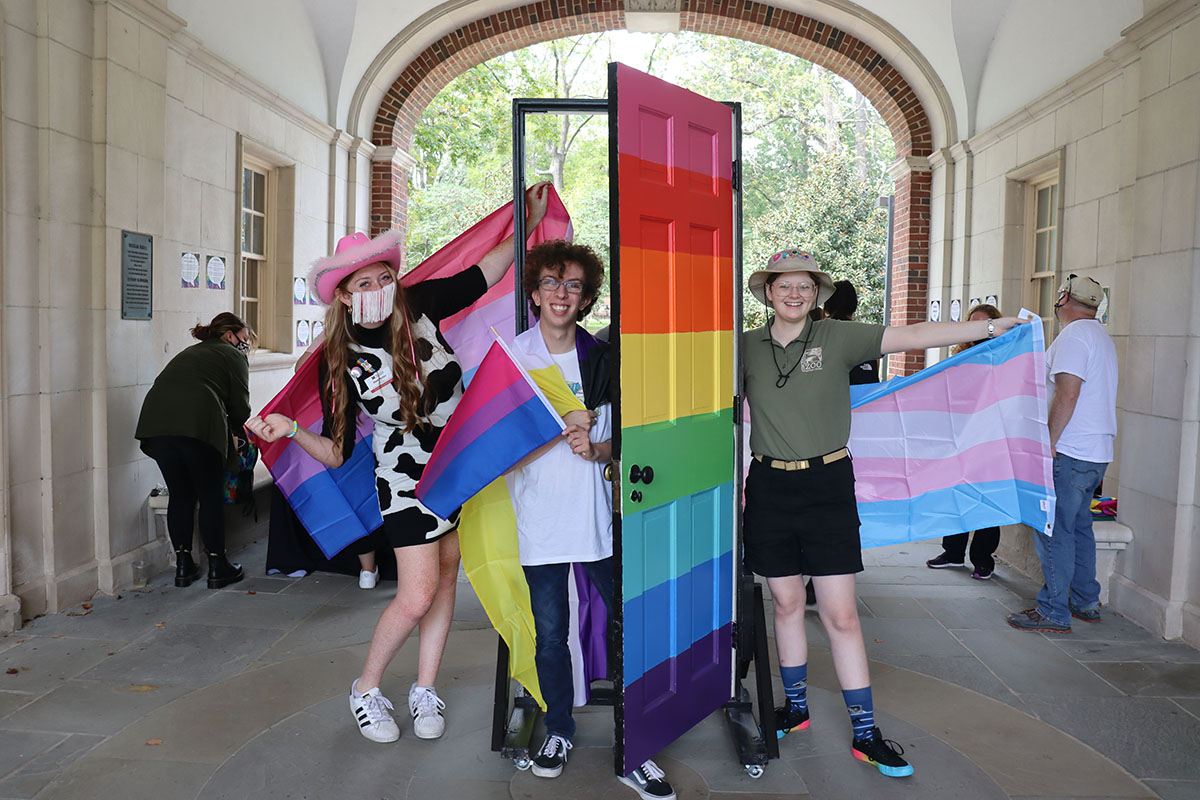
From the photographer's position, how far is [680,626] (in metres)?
3.34

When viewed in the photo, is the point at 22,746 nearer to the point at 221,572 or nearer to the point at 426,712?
the point at 426,712

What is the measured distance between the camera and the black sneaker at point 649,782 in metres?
3.22

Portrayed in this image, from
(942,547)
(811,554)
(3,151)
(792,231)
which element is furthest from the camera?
(792,231)

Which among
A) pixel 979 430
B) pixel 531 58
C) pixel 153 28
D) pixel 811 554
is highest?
pixel 531 58

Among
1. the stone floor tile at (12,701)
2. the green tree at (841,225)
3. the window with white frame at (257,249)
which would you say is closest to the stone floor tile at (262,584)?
the stone floor tile at (12,701)

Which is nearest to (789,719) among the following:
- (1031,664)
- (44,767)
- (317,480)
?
(1031,664)

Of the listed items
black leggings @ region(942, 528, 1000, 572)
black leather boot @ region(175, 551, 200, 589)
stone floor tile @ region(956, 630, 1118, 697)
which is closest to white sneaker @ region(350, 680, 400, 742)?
black leather boot @ region(175, 551, 200, 589)

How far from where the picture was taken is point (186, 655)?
4.75m

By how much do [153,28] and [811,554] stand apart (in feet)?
17.5

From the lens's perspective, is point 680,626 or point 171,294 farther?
point 171,294

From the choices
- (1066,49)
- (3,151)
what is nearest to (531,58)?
(1066,49)

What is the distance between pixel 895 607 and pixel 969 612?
1.38 ft

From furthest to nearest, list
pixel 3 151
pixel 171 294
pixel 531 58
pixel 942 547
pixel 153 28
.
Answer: pixel 531 58 → pixel 942 547 → pixel 171 294 → pixel 153 28 → pixel 3 151

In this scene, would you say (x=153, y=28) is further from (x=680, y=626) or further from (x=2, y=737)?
(x=680, y=626)
